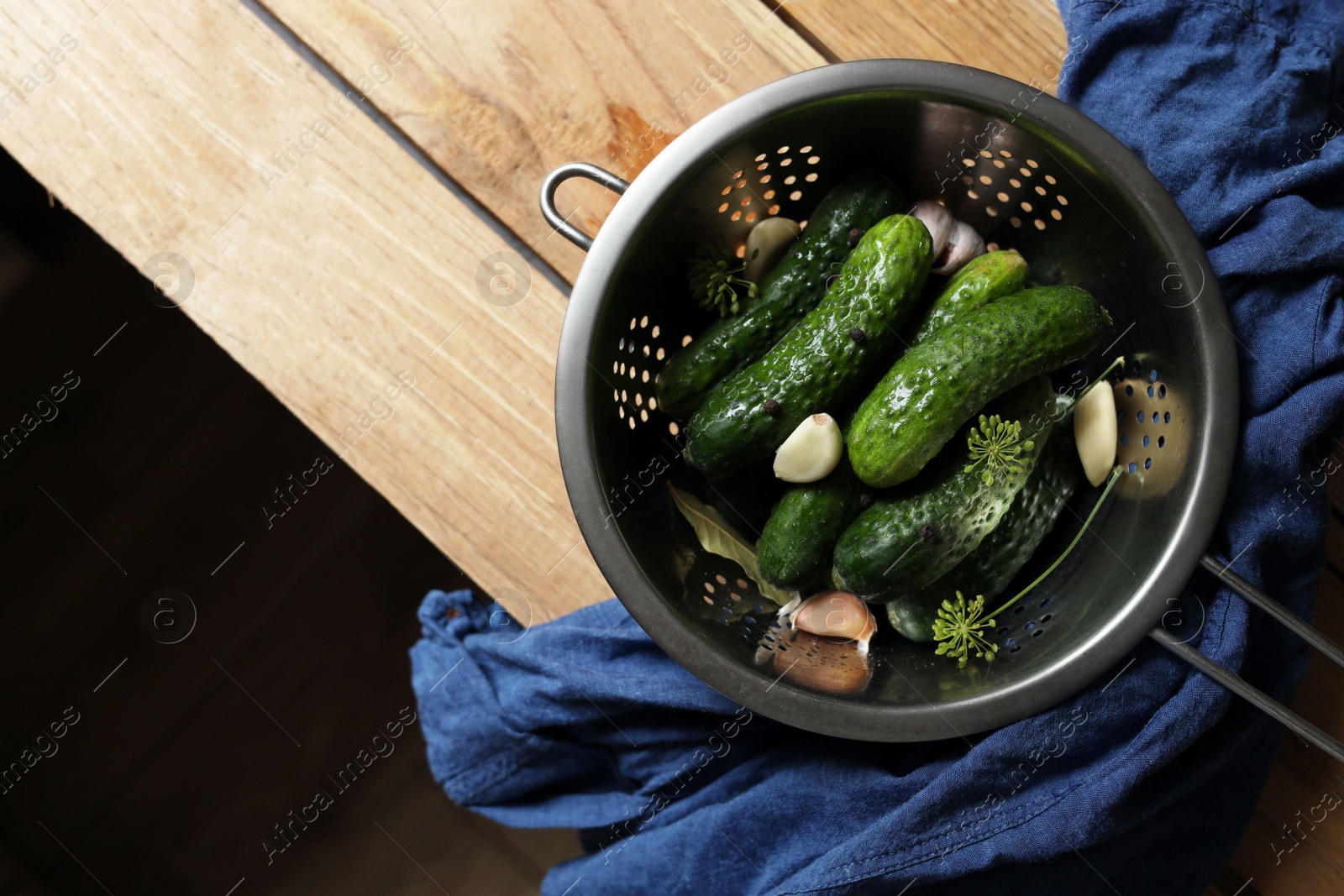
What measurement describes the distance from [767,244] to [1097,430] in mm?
337

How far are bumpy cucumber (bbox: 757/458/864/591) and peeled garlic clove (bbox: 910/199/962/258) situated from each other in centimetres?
22

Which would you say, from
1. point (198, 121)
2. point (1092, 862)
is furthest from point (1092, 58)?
point (198, 121)

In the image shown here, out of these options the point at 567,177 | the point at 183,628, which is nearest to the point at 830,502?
the point at 567,177

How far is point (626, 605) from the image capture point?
2.20 ft

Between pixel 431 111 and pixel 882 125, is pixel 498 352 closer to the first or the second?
pixel 431 111

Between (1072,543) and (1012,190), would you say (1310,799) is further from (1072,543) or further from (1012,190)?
(1012,190)

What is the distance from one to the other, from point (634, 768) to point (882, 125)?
66 cm

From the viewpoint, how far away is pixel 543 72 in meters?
0.88

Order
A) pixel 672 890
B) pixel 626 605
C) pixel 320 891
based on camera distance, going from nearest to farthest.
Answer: pixel 626 605 < pixel 672 890 < pixel 320 891

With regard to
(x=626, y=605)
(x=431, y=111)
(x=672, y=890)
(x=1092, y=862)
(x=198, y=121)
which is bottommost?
(x=1092, y=862)

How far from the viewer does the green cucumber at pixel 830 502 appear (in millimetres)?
750

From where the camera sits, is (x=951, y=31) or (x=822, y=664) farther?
(x=951, y=31)

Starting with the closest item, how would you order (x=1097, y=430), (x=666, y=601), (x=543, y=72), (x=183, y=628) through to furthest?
(x=666, y=601) → (x=1097, y=430) → (x=543, y=72) → (x=183, y=628)

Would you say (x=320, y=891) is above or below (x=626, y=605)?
below
